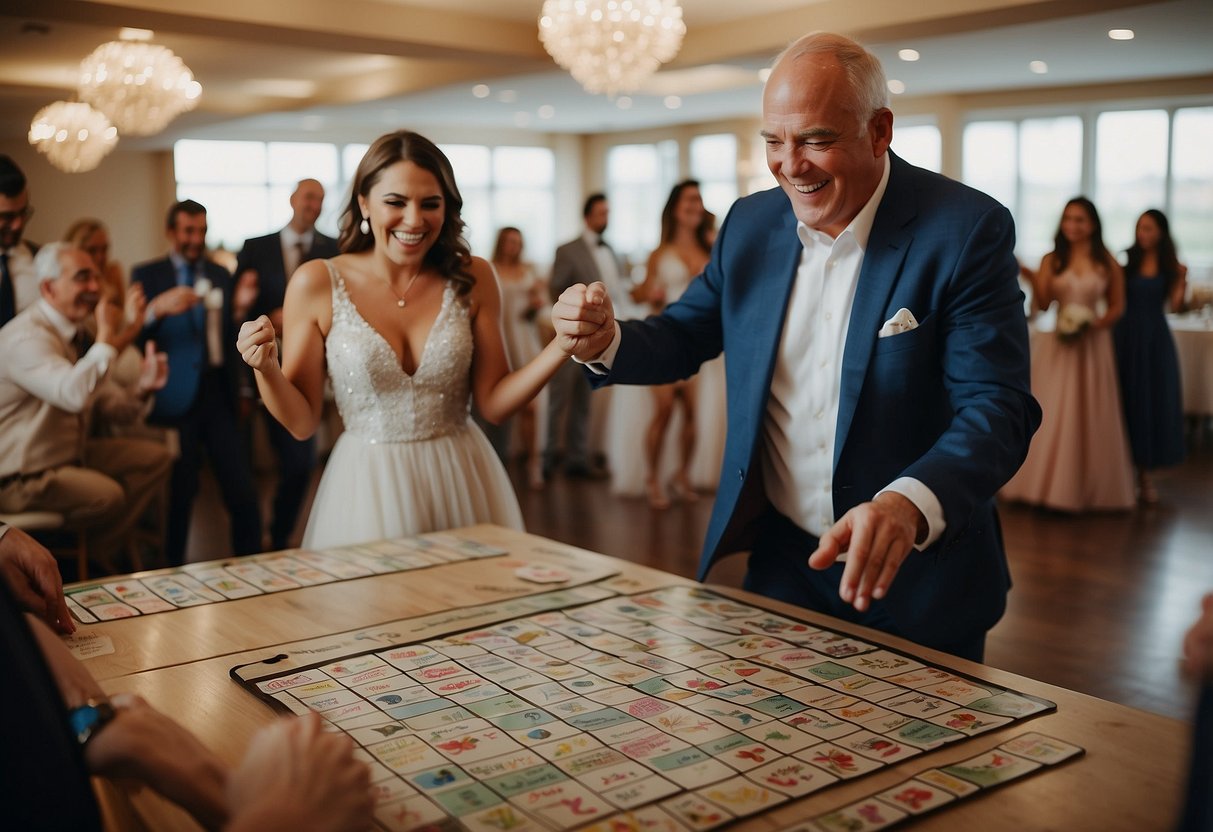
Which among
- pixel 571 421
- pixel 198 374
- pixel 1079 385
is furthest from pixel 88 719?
pixel 571 421

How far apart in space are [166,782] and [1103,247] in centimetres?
708

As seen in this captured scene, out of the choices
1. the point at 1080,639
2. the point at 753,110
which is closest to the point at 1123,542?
the point at 1080,639

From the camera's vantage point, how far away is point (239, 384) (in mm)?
5234

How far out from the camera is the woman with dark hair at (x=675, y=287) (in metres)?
6.87

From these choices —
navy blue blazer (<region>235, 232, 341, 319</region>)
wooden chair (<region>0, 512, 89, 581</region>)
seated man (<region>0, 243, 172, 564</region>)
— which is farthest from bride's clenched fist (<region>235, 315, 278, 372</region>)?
navy blue blazer (<region>235, 232, 341, 319</region>)

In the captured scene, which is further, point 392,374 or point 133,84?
point 133,84

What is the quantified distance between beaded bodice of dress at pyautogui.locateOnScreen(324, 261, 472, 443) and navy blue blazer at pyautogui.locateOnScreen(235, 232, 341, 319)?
2.47 m

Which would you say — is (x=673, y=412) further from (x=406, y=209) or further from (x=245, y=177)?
(x=245, y=177)

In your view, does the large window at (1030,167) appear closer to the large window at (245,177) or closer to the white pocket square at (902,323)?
the large window at (245,177)

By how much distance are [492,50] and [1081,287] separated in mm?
4827

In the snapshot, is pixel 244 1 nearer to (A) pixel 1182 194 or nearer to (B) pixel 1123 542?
(B) pixel 1123 542

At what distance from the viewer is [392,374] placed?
2820mm

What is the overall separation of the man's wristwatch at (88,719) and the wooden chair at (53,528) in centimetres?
294

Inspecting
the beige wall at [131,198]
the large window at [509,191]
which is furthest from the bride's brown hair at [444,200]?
the large window at [509,191]
